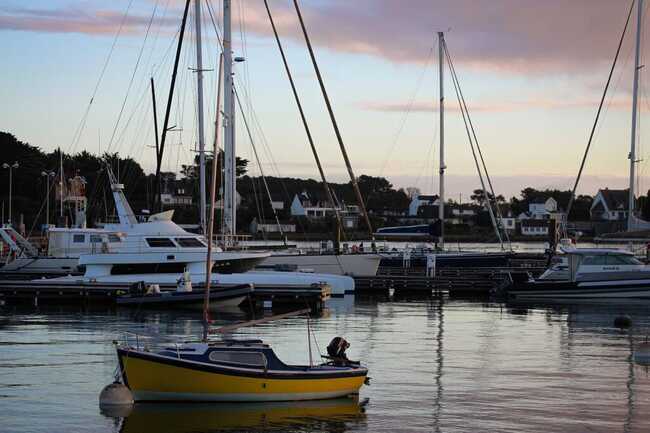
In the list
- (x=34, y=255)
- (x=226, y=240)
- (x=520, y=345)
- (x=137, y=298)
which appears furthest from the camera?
(x=34, y=255)

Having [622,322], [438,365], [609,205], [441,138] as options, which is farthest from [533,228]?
[438,365]

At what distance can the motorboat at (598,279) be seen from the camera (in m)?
53.8

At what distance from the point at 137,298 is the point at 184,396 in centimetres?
2347

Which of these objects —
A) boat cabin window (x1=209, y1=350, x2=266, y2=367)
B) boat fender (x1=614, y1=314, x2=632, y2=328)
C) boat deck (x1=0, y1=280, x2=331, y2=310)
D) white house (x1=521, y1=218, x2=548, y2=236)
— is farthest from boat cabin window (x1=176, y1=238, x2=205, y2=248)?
white house (x1=521, y1=218, x2=548, y2=236)

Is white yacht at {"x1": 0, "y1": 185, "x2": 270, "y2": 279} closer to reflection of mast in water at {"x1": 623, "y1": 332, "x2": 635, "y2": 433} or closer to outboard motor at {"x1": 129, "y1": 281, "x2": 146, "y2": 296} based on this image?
outboard motor at {"x1": 129, "y1": 281, "x2": 146, "y2": 296}

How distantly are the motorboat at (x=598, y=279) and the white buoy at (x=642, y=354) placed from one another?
21064mm

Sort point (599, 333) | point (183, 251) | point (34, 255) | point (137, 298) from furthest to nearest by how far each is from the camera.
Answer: point (34, 255), point (183, 251), point (137, 298), point (599, 333)

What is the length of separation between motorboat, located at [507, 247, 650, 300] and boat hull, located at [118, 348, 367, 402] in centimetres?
3213

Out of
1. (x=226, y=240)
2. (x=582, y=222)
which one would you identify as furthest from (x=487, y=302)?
(x=582, y=222)

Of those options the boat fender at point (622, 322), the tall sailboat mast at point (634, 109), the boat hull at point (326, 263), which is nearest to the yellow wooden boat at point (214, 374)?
the boat fender at point (622, 322)

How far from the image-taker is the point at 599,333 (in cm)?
4109

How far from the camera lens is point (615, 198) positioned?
191250 millimetres

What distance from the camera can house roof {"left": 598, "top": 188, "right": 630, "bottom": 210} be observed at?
189 m

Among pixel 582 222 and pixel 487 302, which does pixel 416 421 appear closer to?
pixel 487 302
